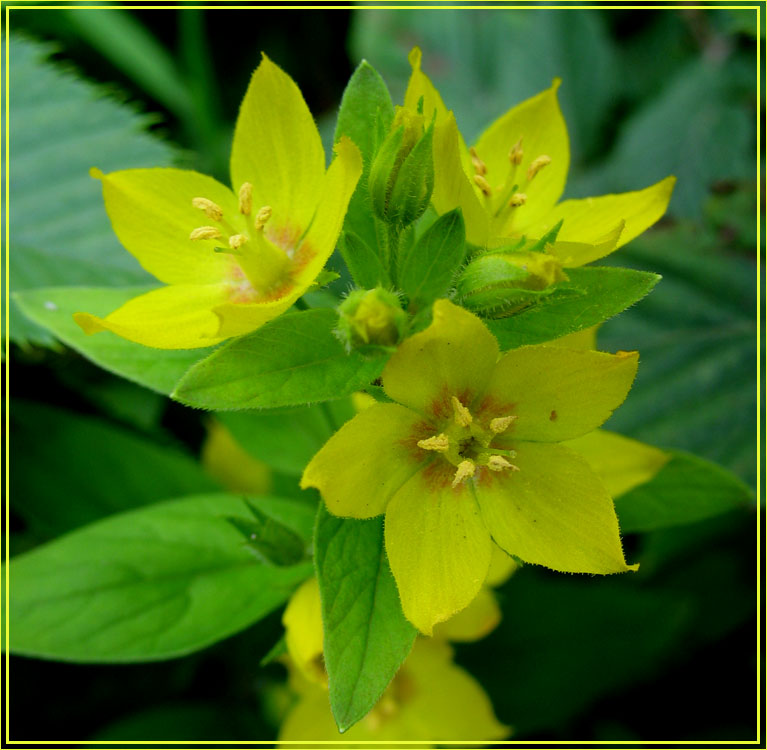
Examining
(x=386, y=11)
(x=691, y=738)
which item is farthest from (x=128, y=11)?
(x=691, y=738)

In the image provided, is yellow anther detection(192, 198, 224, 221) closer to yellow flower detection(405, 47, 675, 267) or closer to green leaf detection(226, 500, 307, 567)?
yellow flower detection(405, 47, 675, 267)

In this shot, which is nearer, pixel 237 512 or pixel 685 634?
pixel 237 512

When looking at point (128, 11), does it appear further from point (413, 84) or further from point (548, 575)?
point (548, 575)

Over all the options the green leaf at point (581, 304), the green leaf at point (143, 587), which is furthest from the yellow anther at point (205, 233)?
the green leaf at point (143, 587)

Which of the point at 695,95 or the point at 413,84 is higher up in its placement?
the point at 413,84

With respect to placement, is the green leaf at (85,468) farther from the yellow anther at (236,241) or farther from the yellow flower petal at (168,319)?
the yellow anther at (236,241)

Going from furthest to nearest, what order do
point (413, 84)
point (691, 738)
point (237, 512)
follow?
point (691, 738), point (237, 512), point (413, 84)
